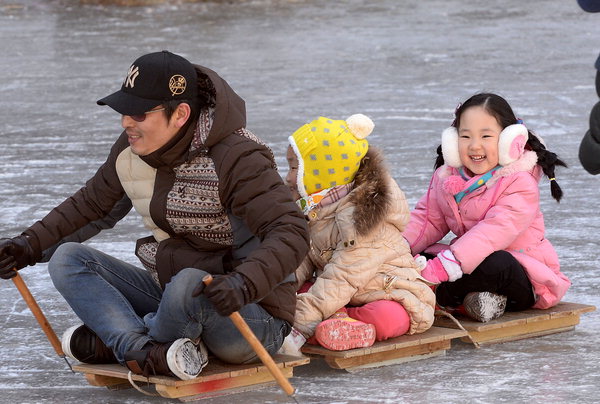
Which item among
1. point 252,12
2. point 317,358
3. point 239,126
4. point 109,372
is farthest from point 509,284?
point 252,12

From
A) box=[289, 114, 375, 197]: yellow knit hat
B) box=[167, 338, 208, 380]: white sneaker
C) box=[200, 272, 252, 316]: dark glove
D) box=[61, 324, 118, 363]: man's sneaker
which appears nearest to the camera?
box=[200, 272, 252, 316]: dark glove

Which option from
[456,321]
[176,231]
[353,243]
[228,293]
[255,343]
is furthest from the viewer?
[456,321]

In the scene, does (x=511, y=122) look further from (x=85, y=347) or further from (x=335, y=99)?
(x=335, y=99)

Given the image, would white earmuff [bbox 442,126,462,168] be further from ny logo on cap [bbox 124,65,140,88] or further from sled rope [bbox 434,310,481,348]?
ny logo on cap [bbox 124,65,140,88]

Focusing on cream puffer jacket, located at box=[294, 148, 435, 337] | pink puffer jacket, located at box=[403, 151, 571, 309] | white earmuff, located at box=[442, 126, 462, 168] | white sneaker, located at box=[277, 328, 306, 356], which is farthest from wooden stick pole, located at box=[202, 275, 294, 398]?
white earmuff, located at box=[442, 126, 462, 168]

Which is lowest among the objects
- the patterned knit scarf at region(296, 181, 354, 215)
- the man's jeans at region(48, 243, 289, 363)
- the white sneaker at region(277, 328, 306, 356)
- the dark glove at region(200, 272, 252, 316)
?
the white sneaker at region(277, 328, 306, 356)

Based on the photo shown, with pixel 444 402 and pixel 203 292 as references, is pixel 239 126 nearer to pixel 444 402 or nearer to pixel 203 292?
pixel 203 292

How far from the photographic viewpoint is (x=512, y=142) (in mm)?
4492

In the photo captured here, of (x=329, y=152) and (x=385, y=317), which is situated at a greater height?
(x=329, y=152)

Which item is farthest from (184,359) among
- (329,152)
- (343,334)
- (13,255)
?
(329,152)

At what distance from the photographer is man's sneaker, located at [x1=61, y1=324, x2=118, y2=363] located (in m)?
3.98

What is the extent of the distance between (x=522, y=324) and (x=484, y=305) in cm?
17

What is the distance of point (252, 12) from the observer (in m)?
17.7

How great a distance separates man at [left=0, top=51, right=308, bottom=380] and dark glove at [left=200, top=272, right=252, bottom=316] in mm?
134
